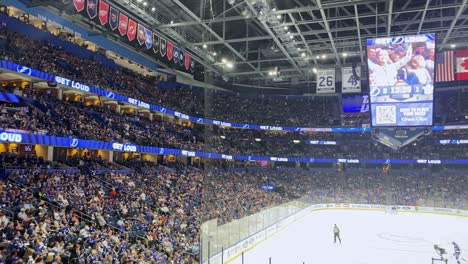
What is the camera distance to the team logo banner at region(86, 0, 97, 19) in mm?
16297

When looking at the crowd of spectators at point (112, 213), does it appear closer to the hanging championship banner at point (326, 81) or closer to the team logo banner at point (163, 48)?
the team logo banner at point (163, 48)

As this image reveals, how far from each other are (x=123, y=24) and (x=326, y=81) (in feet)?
39.5

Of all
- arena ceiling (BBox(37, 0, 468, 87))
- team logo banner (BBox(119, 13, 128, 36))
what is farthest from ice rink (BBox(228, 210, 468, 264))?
team logo banner (BBox(119, 13, 128, 36))

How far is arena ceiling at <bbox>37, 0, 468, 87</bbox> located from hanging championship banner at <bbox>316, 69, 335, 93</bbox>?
2.74 meters

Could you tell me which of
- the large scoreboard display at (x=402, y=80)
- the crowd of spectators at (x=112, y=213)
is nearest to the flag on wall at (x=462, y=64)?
the large scoreboard display at (x=402, y=80)

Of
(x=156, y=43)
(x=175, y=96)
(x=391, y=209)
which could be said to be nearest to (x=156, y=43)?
(x=156, y=43)

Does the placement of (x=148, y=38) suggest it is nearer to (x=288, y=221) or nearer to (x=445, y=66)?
(x=288, y=221)

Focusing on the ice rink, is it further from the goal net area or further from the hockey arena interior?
the goal net area

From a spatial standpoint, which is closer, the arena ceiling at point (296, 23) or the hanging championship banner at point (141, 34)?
the arena ceiling at point (296, 23)

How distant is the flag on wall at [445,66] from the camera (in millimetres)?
21031

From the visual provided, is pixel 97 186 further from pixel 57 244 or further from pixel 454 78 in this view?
pixel 454 78

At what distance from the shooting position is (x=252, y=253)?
16.2 metres

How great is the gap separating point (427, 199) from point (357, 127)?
11.7 metres

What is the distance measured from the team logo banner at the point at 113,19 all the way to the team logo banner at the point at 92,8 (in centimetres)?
112
